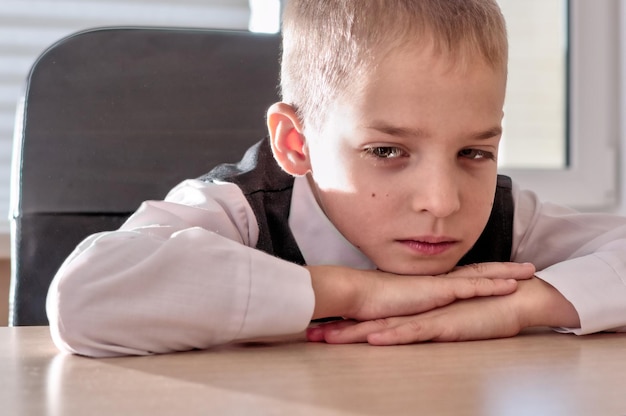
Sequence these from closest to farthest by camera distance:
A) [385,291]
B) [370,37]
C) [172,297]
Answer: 1. [172,297]
2. [385,291]
3. [370,37]

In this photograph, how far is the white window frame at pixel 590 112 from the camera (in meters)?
2.26

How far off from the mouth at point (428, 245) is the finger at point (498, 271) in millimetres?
29

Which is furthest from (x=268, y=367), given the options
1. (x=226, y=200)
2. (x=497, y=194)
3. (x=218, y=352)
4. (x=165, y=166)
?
(x=165, y=166)

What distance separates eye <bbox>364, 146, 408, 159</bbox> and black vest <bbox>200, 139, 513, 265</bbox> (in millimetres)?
200

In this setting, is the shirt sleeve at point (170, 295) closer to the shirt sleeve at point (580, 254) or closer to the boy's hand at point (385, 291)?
the boy's hand at point (385, 291)

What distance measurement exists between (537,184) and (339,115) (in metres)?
1.37

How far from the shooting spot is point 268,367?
64 centimetres

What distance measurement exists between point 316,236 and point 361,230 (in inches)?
4.7

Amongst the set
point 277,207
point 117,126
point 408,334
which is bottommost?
point 408,334

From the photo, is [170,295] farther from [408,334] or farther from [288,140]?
[288,140]

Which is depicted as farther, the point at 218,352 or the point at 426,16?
the point at 426,16


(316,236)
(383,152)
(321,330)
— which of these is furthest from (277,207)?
(321,330)

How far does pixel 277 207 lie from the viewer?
1.13 m

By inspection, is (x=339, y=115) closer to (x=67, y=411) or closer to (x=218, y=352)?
(x=218, y=352)
